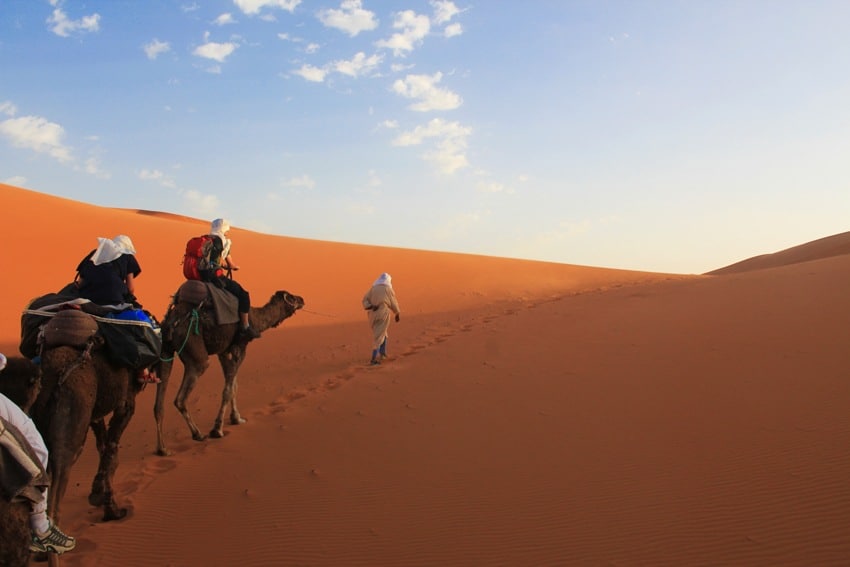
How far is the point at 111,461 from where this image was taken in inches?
238

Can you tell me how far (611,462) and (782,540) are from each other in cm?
178

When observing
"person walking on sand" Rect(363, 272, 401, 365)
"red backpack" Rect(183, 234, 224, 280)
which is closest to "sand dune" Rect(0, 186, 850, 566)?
"person walking on sand" Rect(363, 272, 401, 365)

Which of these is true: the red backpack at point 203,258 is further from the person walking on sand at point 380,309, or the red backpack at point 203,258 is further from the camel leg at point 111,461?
the person walking on sand at point 380,309

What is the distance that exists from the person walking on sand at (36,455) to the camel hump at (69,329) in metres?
1.53

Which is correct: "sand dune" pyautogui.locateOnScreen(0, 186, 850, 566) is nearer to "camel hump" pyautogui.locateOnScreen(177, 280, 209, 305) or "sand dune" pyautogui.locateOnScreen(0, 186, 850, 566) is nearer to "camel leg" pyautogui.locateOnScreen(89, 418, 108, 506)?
"camel leg" pyautogui.locateOnScreen(89, 418, 108, 506)

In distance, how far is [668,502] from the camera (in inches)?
208

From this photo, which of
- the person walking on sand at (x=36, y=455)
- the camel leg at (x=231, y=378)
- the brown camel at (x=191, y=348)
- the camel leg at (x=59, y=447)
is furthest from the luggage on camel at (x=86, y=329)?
the camel leg at (x=231, y=378)

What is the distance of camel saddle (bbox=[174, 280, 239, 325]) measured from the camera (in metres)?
7.91

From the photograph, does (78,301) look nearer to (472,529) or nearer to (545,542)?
(472,529)

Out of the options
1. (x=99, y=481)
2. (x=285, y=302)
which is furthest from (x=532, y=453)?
(x=285, y=302)

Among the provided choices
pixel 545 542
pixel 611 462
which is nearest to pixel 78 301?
pixel 545 542

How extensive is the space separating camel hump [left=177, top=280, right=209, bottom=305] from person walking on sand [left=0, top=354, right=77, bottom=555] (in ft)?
14.2

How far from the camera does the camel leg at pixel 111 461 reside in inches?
231

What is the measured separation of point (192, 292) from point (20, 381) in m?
3.72
